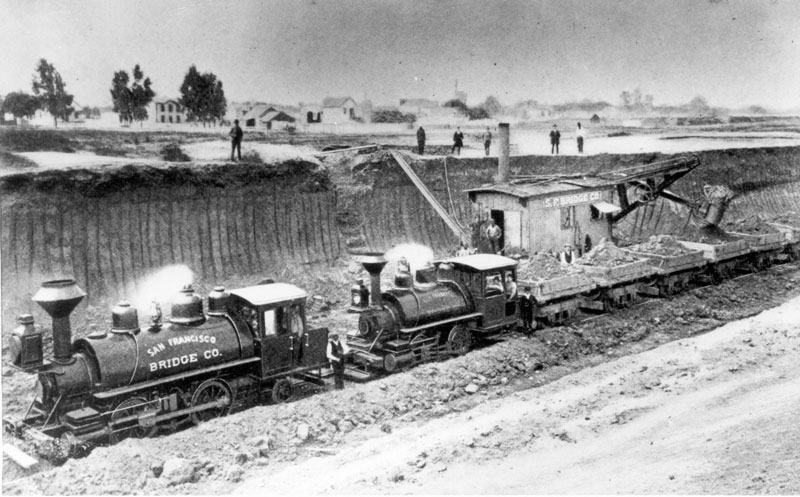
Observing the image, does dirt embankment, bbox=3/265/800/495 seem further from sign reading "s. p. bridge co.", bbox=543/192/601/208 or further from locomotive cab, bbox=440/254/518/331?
sign reading "s. p. bridge co.", bbox=543/192/601/208

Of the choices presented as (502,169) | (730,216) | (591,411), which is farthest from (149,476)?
(730,216)

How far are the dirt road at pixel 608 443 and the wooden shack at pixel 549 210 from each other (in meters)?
7.29

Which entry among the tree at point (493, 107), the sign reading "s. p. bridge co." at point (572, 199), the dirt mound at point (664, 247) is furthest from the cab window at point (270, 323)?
the tree at point (493, 107)

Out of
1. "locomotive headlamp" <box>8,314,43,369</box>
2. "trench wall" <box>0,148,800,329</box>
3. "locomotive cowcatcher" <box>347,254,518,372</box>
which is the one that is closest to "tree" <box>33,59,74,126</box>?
"trench wall" <box>0,148,800,329</box>

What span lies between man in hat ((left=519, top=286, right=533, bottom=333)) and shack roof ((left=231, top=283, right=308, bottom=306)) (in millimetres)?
5550

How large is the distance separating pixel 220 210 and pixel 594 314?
10.0 m

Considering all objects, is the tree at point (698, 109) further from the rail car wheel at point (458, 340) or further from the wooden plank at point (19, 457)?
the wooden plank at point (19, 457)

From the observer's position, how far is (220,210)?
762 inches

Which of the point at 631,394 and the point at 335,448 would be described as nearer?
the point at 335,448

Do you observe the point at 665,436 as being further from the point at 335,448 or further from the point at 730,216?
the point at 730,216

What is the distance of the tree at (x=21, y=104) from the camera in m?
13.3

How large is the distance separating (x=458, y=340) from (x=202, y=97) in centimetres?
925

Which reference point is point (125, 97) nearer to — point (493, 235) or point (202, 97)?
point (202, 97)

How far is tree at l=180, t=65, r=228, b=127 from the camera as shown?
668 inches
